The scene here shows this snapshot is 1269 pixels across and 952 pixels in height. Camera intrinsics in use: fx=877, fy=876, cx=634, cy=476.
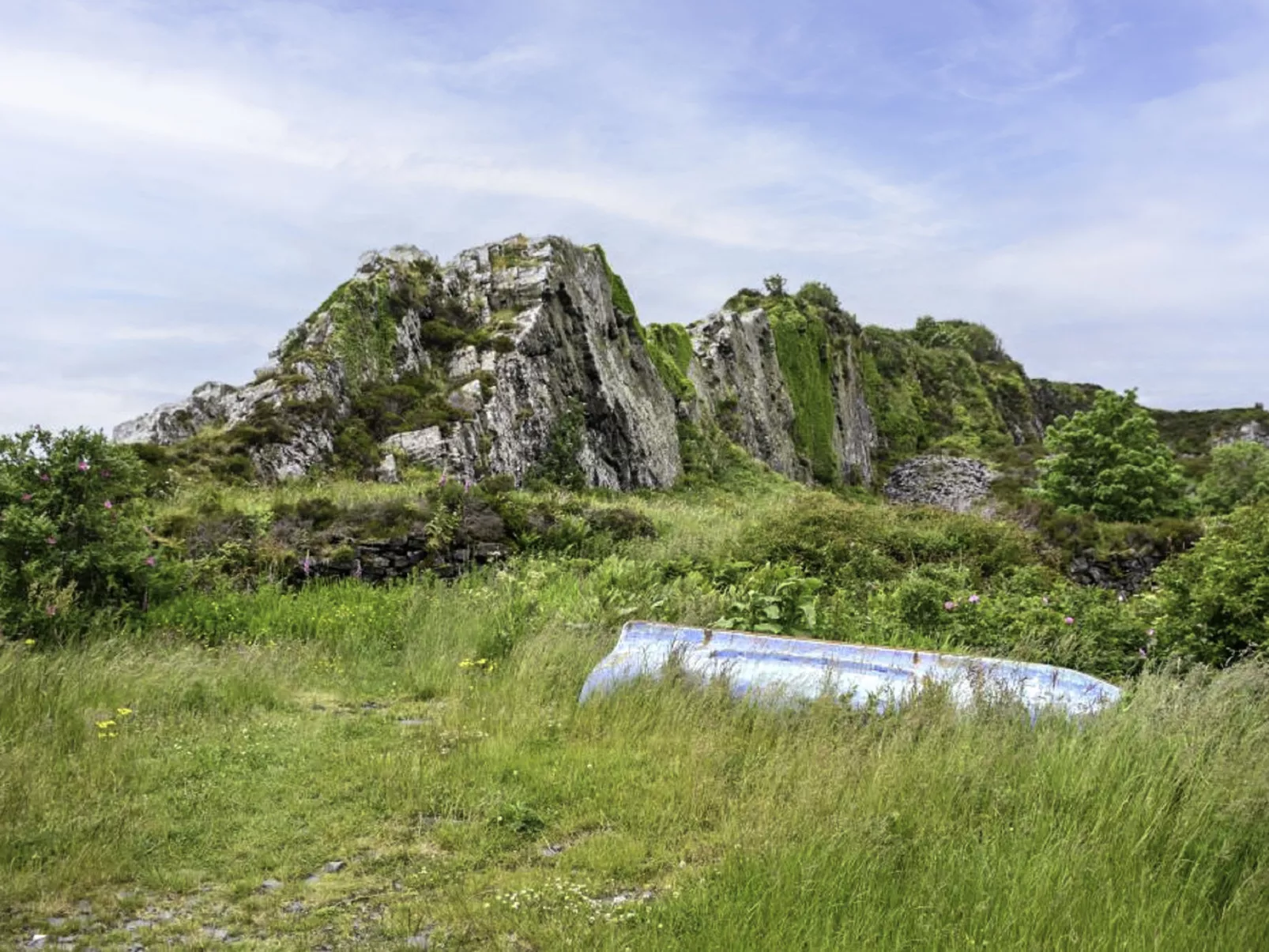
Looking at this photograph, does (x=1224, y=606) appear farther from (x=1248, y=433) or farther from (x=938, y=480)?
(x=1248, y=433)

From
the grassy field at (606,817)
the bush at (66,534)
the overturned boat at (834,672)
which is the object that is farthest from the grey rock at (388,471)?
the overturned boat at (834,672)

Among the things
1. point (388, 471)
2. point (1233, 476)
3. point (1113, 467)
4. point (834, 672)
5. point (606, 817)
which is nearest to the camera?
point (606, 817)

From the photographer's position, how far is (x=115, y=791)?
209 inches

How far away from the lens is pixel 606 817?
203 inches

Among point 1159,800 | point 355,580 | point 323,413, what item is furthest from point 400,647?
point 323,413

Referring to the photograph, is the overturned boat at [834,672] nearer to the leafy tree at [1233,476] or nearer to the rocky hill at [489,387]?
the rocky hill at [489,387]

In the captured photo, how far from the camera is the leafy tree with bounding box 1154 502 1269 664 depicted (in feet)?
25.5

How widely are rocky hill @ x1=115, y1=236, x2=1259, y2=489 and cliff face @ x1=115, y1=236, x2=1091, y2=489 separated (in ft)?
0.17

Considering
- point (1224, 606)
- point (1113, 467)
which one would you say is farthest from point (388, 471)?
point (1113, 467)

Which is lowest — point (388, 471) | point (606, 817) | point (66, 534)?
point (606, 817)

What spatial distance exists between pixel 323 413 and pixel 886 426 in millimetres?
57778

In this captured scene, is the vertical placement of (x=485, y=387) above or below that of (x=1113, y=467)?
above

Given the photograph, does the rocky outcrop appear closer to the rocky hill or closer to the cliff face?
the rocky hill

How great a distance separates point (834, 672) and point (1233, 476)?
3856cm
